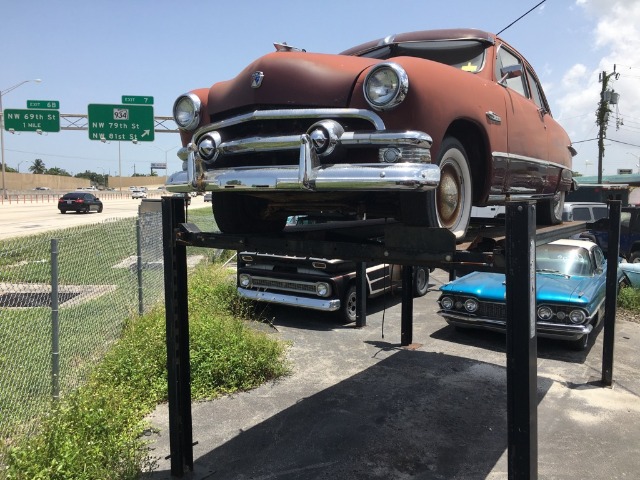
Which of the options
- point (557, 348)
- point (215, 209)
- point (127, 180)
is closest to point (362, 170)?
point (215, 209)

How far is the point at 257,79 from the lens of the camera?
289 centimetres

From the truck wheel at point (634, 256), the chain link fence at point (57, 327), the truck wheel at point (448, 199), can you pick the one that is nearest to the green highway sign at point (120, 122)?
the chain link fence at point (57, 327)

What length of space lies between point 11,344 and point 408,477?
4.07 meters

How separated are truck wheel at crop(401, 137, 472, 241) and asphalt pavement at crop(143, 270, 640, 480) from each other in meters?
1.80

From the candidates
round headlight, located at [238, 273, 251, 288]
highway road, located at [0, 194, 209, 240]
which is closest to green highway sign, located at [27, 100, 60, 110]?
highway road, located at [0, 194, 209, 240]

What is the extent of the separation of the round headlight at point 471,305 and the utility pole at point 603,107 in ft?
97.8

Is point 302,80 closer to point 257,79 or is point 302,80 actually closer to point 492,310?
point 257,79

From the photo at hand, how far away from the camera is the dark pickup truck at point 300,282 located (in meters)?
7.32

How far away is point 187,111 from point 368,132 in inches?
52.2

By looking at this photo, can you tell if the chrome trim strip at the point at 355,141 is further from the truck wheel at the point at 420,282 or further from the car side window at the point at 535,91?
the truck wheel at the point at 420,282

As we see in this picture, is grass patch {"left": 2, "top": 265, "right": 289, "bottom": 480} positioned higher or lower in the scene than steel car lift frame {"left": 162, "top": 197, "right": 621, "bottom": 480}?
lower

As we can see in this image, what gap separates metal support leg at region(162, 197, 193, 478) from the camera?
11.4 feet

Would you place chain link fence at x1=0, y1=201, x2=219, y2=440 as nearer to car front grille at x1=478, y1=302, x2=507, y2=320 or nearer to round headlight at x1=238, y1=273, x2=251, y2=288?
round headlight at x1=238, y1=273, x2=251, y2=288

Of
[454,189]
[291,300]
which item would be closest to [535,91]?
[454,189]
